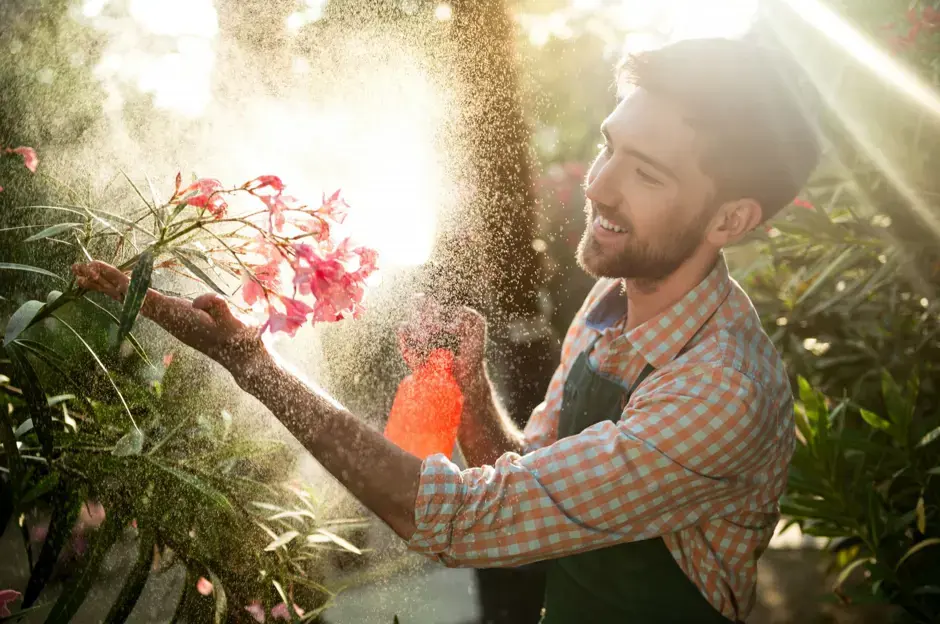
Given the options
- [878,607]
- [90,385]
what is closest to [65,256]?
[90,385]

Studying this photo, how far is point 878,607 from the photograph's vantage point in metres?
3.57

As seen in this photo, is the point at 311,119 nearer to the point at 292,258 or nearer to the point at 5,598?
the point at 292,258

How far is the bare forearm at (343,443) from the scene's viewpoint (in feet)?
3.38

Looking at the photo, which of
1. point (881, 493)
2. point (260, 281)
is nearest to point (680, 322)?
point (260, 281)

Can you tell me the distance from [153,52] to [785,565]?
3619 millimetres

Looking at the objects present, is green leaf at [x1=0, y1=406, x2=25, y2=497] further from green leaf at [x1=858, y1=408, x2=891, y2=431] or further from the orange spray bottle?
green leaf at [x1=858, y1=408, x2=891, y2=431]

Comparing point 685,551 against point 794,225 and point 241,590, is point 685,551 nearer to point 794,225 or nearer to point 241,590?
point 241,590

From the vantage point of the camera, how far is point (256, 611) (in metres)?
1.40

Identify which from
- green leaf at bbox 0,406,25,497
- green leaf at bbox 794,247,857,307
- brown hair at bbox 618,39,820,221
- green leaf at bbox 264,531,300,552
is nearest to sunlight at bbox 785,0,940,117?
green leaf at bbox 794,247,857,307

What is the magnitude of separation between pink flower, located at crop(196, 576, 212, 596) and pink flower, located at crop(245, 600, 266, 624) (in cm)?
7

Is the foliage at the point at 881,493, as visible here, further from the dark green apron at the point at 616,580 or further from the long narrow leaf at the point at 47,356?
the long narrow leaf at the point at 47,356

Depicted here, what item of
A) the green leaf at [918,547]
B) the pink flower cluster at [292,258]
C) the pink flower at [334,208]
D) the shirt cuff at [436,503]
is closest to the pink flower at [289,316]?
the pink flower cluster at [292,258]

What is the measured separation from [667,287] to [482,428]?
51cm

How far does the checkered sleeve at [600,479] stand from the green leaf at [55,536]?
0.48m
